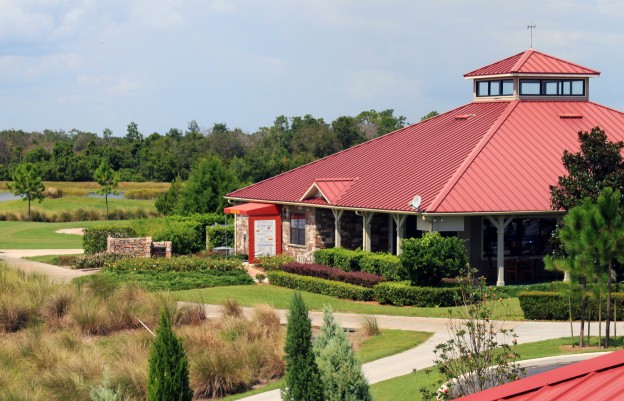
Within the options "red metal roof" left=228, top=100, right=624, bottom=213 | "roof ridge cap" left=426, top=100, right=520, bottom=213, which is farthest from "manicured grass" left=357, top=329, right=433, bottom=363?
"red metal roof" left=228, top=100, right=624, bottom=213

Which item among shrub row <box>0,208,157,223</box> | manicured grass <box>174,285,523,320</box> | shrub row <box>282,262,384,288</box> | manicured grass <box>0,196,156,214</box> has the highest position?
manicured grass <box>0,196,156,214</box>

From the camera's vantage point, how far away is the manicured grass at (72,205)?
240 feet

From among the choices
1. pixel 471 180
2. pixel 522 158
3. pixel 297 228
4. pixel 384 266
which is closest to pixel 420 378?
pixel 384 266

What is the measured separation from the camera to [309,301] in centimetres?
3328

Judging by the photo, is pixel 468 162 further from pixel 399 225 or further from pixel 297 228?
pixel 297 228

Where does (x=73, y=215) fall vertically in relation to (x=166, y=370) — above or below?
Result: above

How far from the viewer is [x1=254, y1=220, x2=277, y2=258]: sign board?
1735 inches

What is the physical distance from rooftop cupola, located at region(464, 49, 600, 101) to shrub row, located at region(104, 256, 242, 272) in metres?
12.6

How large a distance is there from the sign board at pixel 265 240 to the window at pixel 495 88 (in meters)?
10.2

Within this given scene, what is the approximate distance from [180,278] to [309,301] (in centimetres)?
628

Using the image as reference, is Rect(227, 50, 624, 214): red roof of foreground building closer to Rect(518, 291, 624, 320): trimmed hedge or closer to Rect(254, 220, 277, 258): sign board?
Rect(254, 220, 277, 258): sign board

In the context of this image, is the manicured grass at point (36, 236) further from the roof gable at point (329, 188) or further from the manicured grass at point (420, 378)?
the manicured grass at point (420, 378)

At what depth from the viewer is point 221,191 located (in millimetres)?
53875

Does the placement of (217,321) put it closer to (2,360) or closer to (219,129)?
(2,360)
